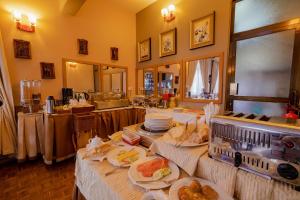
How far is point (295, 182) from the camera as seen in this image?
470 millimetres

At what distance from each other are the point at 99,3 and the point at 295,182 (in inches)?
148

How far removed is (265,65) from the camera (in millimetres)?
1909

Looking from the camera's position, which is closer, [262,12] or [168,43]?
[262,12]

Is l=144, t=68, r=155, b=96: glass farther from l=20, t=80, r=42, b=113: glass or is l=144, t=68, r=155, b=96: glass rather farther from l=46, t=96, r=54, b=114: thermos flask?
l=20, t=80, r=42, b=113: glass

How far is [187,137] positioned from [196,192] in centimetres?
31

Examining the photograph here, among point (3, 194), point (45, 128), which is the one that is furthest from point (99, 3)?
point (3, 194)

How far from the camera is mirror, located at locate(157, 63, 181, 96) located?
117 inches

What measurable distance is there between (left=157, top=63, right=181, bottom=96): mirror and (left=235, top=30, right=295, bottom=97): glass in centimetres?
107

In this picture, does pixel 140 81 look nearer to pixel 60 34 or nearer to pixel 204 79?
pixel 204 79

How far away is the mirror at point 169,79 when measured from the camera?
9.74 feet

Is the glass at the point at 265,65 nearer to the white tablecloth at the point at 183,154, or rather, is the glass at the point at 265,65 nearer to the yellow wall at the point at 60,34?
the white tablecloth at the point at 183,154

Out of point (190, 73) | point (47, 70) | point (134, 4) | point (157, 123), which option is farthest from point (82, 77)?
point (157, 123)

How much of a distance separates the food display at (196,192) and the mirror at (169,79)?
245 centimetres

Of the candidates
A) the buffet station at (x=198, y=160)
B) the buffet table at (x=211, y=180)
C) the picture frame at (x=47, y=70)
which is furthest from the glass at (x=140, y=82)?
the buffet table at (x=211, y=180)
